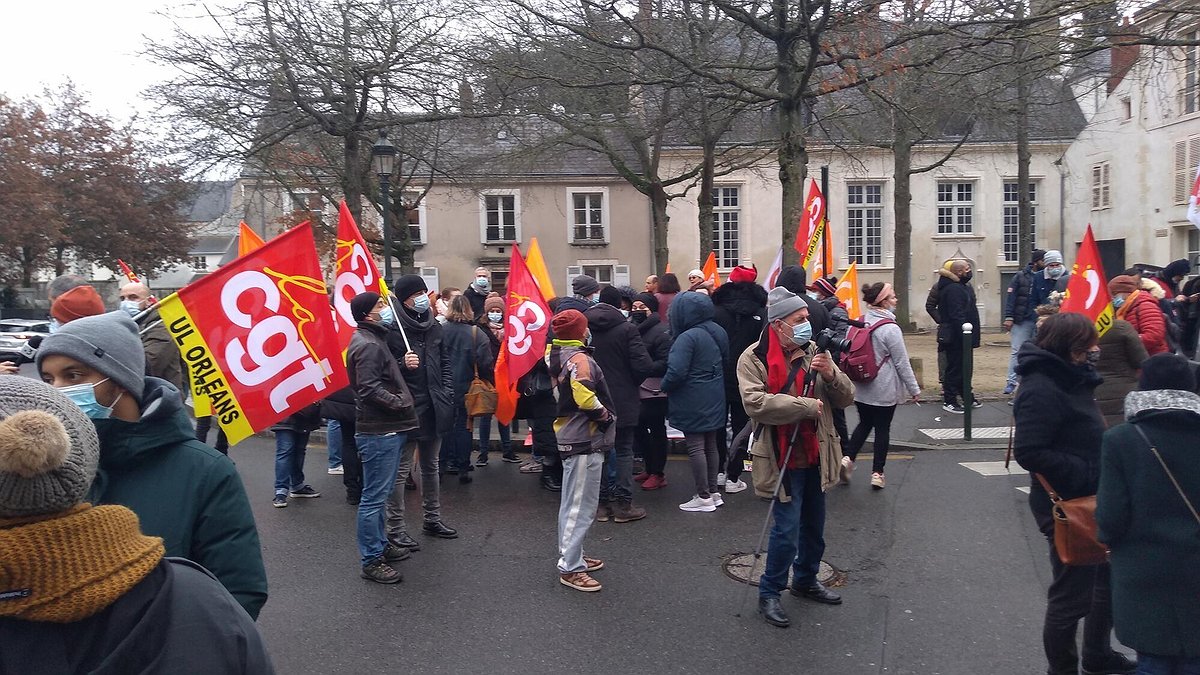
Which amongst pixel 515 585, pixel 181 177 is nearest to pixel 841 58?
pixel 515 585

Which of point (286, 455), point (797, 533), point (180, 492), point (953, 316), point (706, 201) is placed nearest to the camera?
point (180, 492)

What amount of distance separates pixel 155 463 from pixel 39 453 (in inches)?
33.9

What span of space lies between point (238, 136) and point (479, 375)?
9.71 m

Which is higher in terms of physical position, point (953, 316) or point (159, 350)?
point (159, 350)

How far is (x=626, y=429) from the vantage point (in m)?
7.14

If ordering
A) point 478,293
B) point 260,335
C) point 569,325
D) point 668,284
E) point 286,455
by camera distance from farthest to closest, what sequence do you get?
point 478,293 < point 668,284 < point 286,455 < point 569,325 < point 260,335

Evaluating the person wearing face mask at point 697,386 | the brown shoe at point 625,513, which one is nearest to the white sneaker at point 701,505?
the person wearing face mask at point 697,386

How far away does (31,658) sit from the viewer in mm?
1456

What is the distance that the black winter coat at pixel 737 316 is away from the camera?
7.98 metres

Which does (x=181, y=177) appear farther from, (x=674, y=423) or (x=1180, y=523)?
(x=1180, y=523)

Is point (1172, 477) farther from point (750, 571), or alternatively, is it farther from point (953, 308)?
point (953, 308)

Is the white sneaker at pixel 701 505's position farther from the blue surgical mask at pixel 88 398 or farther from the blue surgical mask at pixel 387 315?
the blue surgical mask at pixel 88 398

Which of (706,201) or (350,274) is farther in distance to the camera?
(706,201)

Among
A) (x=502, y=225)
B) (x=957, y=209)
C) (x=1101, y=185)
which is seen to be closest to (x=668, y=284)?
(x=502, y=225)
